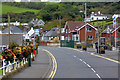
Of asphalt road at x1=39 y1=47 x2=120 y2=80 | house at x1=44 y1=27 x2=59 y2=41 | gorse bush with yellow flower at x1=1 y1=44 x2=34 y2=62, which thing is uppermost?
house at x1=44 y1=27 x2=59 y2=41

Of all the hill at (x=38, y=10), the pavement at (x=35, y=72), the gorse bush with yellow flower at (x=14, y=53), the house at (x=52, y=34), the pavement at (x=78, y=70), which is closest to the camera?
the gorse bush with yellow flower at (x=14, y=53)

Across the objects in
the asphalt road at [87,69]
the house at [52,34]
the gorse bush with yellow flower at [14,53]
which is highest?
the house at [52,34]

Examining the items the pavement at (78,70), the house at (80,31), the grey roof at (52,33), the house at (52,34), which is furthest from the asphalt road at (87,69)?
the grey roof at (52,33)

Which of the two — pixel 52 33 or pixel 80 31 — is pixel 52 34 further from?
pixel 80 31

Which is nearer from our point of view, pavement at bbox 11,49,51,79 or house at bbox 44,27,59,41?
pavement at bbox 11,49,51,79

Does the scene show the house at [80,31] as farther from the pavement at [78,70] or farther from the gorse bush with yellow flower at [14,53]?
the gorse bush with yellow flower at [14,53]

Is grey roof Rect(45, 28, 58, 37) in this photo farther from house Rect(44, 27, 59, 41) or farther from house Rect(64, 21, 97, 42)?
house Rect(64, 21, 97, 42)

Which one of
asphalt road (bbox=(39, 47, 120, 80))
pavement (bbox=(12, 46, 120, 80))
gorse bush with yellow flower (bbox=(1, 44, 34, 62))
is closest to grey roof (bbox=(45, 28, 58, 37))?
asphalt road (bbox=(39, 47, 120, 80))

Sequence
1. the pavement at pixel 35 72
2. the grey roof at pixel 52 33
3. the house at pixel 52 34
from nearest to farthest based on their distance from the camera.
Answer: the pavement at pixel 35 72 → the house at pixel 52 34 → the grey roof at pixel 52 33

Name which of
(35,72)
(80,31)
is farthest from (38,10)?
(80,31)

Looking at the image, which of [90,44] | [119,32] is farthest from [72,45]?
[119,32]

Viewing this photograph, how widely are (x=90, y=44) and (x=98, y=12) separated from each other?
49.7 metres

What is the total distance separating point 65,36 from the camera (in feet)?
315

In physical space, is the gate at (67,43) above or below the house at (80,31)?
below
